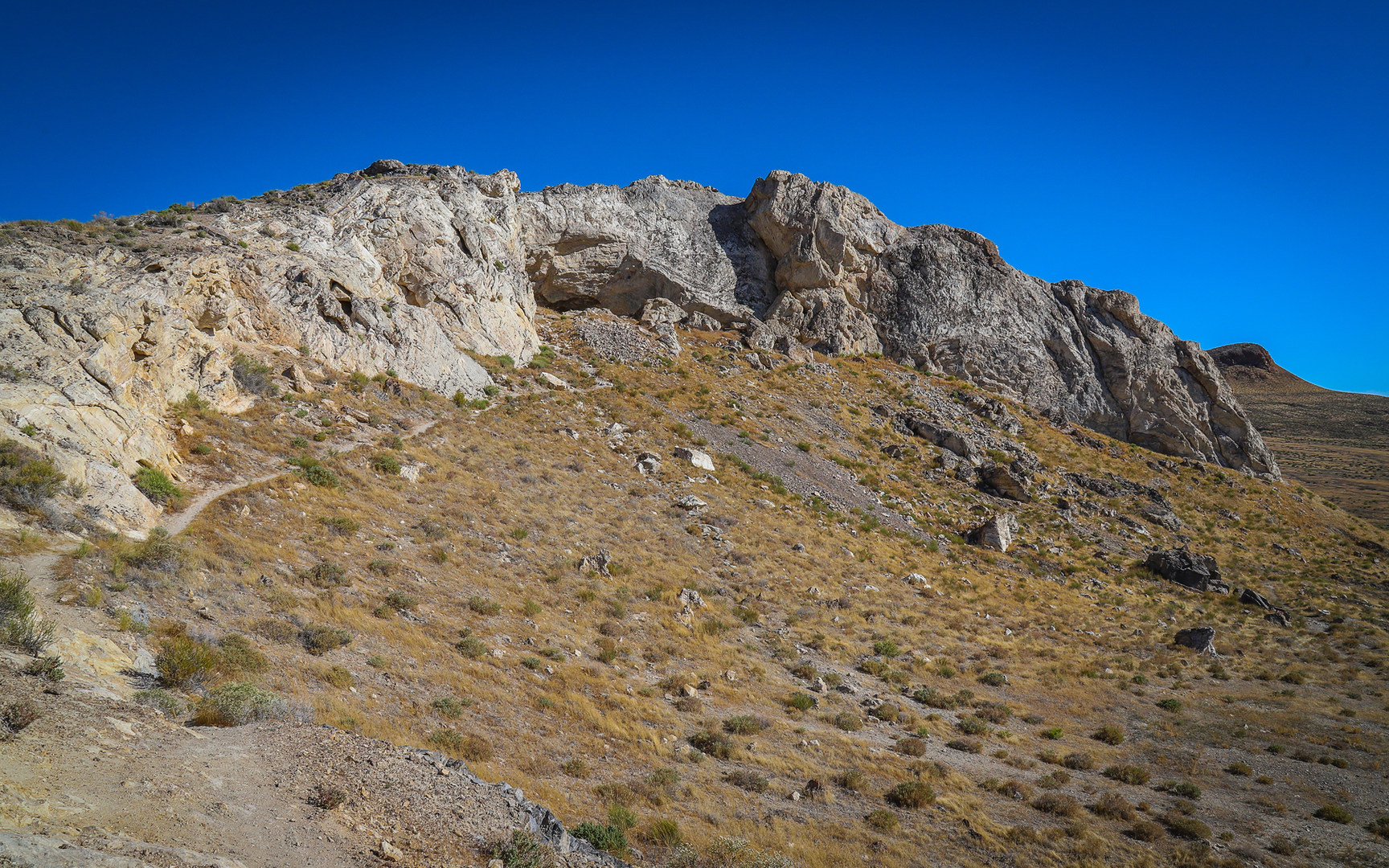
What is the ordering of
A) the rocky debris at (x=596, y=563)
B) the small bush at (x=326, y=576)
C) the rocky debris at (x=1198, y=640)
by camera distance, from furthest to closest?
the rocky debris at (x=1198, y=640)
the rocky debris at (x=596, y=563)
the small bush at (x=326, y=576)

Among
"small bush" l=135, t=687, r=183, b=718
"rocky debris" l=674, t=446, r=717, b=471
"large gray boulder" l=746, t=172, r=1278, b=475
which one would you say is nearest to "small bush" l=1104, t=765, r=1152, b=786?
"small bush" l=135, t=687, r=183, b=718

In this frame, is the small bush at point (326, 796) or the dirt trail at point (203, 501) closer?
the small bush at point (326, 796)

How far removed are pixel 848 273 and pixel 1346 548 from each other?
3902 cm

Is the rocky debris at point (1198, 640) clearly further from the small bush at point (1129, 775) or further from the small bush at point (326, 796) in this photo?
the small bush at point (326, 796)

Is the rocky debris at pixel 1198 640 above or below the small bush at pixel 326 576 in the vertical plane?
above

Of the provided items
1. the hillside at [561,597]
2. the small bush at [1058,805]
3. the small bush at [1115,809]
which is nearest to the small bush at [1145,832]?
the hillside at [561,597]

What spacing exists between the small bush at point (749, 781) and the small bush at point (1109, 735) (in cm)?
1024

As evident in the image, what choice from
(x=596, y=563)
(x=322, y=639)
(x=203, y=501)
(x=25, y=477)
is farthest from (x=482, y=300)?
(x=322, y=639)

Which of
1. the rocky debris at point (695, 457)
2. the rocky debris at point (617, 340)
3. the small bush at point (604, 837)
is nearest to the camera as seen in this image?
the small bush at point (604, 837)

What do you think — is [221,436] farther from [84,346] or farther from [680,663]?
[680,663]

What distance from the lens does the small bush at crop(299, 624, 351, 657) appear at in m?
11.6

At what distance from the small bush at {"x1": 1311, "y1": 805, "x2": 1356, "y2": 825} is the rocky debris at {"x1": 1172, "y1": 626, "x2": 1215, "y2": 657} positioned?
1298 cm

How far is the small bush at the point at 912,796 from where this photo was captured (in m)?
11.3

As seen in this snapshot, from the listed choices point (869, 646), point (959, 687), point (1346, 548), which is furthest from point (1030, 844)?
point (1346, 548)
